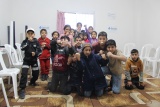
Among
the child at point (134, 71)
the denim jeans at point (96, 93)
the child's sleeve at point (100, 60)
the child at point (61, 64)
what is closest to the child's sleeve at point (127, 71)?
the child at point (134, 71)

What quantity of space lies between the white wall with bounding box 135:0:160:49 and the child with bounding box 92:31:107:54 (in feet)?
8.27

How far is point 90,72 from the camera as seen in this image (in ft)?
8.27

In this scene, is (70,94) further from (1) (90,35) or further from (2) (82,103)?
(1) (90,35)

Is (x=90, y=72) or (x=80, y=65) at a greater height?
(x=80, y=65)

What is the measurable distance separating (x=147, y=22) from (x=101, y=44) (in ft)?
10.1

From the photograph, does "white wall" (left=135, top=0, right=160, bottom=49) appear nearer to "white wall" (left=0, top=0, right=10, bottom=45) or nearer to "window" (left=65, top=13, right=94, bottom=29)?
"window" (left=65, top=13, right=94, bottom=29)

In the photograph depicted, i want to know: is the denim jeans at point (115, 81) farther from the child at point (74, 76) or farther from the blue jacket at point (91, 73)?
the child at point (74, 76)

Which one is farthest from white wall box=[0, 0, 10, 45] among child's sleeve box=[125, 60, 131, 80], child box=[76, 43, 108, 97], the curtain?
child's sleeve box=[125, 60, 131, 80]

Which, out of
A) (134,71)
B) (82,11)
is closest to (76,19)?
(82,11)

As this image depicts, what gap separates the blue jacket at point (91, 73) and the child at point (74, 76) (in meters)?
0.09

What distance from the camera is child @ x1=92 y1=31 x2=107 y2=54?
2729mm

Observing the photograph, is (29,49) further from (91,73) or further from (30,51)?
(91,73)

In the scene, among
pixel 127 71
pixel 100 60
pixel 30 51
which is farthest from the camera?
pixel 127 71

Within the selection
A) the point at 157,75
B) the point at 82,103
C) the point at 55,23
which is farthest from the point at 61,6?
the point at 82,103
